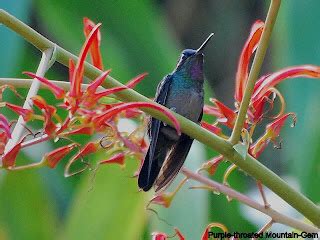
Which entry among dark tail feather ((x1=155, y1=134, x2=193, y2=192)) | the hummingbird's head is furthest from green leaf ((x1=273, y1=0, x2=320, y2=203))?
dark tail feather ((x1=155, y1=134, x2=193, y2=192))

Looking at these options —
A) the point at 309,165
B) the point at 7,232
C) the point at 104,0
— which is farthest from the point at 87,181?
the point at 104,0

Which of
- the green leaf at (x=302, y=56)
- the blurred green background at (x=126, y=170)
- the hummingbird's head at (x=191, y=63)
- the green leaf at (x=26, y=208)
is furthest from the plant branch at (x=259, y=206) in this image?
the green leaf at (x=302, y=56)

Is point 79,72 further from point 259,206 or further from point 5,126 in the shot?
point 259,206

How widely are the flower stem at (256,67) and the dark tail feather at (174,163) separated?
0.12m

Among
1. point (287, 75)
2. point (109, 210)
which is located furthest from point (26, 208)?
point (287, 75)

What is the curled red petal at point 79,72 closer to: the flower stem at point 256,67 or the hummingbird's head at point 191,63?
the flower stem at point 256,67

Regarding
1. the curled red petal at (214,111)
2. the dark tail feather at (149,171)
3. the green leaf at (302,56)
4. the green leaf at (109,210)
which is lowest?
the green leaf at (109,210)

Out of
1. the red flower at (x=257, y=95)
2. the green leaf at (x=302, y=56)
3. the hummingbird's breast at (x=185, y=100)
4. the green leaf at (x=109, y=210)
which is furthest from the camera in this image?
the green leaf at (x=302, y=56)

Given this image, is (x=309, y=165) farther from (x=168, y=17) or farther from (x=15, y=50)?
(x=168, y=17)

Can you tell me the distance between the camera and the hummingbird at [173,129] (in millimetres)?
907

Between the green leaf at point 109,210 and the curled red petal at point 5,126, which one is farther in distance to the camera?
the green leaf at point 109,210

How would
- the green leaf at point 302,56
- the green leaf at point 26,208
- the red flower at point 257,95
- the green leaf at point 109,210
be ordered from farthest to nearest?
the green leaf at point 302,56 < the green leaf at point 26,208 < the green leaf at point 109,210 < the red flower at point 257,95

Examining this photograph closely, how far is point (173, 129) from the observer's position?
0.99 metres

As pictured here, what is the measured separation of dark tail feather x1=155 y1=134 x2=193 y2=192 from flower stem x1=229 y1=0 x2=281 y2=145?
0.39ft
